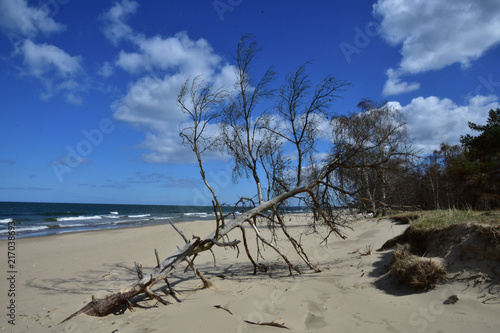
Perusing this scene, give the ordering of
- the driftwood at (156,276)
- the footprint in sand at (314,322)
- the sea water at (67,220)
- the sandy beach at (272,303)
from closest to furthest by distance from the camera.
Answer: the sandy beach at (272,303) < the footprint in sand at (314,322) < the driftwood at (156,276) < the sea water at (67,220)

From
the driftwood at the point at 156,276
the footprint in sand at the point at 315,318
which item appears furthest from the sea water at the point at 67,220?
the footprint in sand at the point at 315,318

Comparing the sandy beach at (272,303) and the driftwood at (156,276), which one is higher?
the driftwood at (156,276)

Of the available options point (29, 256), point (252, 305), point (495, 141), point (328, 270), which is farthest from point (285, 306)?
point (495, 141)

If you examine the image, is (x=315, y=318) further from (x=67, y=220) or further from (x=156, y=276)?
(x=67, y=220)

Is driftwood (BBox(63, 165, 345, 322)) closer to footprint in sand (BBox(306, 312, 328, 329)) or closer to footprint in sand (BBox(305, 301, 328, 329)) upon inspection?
footprint in sand (BBox(305, 301, 328, 329))

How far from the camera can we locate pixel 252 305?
4801mm

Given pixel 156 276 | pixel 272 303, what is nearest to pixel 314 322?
pixel 272 303

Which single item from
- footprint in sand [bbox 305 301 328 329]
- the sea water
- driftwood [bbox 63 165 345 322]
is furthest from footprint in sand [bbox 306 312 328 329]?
the sea water

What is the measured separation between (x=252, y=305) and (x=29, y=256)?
10.4 metres

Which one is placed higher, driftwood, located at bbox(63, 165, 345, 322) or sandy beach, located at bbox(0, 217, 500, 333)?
driftwood, located at bbox(63, 165, 345, 322)

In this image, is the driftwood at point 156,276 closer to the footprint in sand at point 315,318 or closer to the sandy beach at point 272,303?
the sandy beach at point 272,303

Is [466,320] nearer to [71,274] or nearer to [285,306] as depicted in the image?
[285,306]

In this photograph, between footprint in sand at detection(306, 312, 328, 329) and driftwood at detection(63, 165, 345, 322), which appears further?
driftwood at detection(63, 165, 345, 322)

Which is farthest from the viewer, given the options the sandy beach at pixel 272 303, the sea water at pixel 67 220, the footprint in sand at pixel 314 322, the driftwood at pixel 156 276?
the sea water at pixel 67 220
